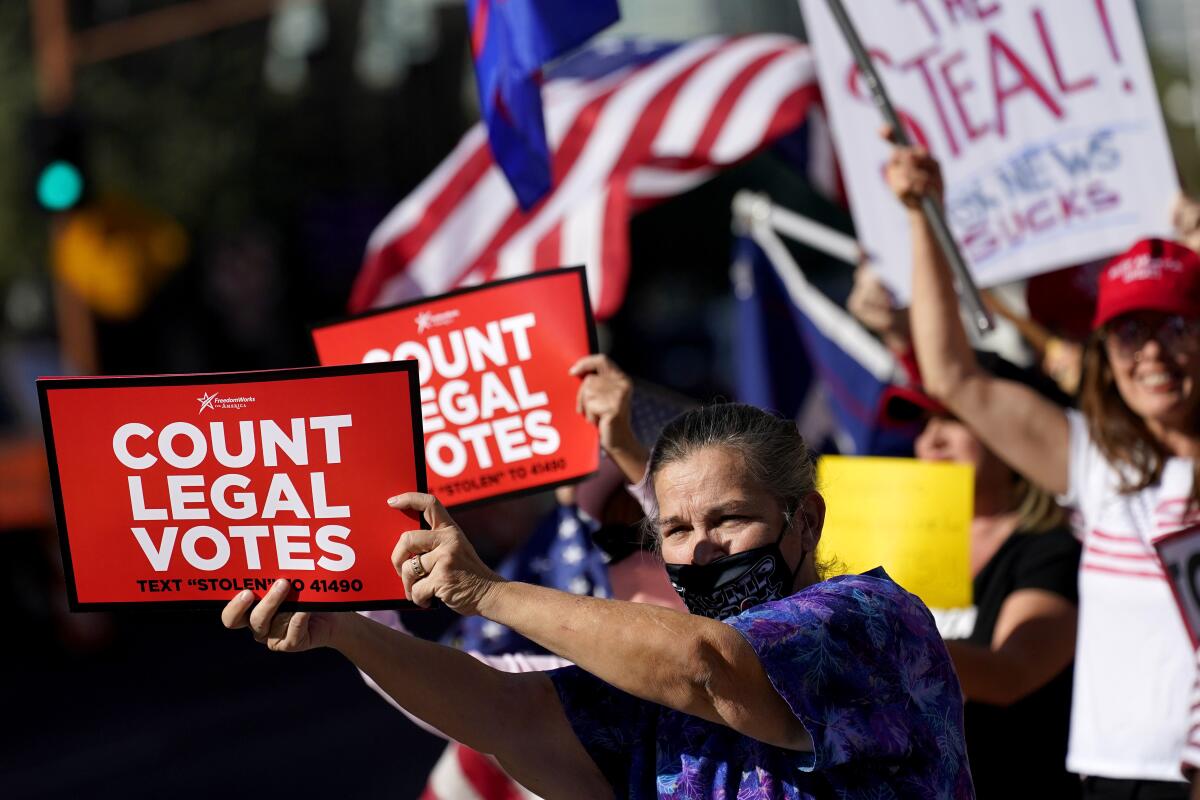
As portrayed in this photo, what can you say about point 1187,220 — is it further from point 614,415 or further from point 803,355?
point 803,355

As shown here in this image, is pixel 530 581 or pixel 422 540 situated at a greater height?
pixel 422 540

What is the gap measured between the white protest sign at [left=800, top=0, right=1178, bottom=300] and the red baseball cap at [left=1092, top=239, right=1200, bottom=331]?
991mm

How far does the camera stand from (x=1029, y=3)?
181 inches

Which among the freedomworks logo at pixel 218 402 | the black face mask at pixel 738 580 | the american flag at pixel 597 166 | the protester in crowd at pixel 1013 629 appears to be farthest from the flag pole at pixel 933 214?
the american flag at pixel 597 166

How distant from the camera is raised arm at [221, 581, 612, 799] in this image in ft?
8.02

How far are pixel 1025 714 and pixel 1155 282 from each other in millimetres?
917

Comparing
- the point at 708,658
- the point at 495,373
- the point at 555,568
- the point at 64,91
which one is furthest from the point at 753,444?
the point at 64,91

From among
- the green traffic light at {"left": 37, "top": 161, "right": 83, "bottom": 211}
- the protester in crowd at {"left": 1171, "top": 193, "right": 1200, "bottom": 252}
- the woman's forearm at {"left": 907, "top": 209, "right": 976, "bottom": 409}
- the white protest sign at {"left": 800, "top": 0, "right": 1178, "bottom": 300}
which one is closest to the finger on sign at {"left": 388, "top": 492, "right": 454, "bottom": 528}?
the woman's forearm at {"left": 907, "top": 209, "right": 976, "bottom": 409}

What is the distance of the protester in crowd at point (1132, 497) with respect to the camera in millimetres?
3316

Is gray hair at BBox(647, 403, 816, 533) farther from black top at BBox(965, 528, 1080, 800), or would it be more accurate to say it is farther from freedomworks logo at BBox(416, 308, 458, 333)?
black top at BBox(965, 528, 1080, 800)

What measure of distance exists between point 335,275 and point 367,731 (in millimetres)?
20461

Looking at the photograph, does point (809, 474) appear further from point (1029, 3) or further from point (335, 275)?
point (335, 275)

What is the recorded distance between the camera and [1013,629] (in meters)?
3.48

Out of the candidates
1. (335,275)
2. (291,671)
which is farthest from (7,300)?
(291,671)
